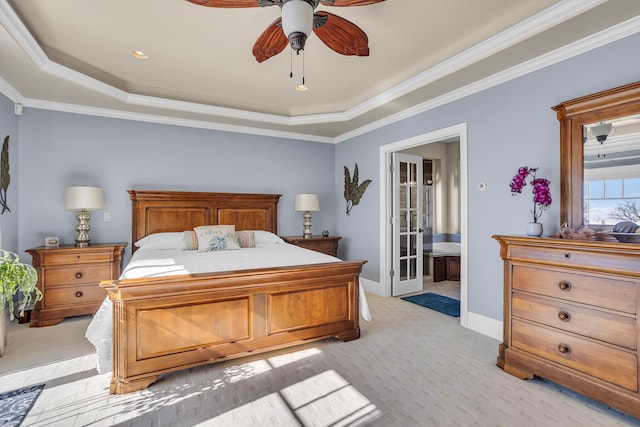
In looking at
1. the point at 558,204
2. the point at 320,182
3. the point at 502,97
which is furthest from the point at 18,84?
the point at 558,204

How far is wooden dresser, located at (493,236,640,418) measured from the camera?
1816mm

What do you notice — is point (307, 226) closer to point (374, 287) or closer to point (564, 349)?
point (374, 287)

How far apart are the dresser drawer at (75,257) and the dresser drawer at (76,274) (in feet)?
0.22

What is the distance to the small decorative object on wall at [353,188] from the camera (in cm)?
487

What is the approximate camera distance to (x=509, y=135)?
2949mm

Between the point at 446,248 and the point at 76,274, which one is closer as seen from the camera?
the point at 76,274

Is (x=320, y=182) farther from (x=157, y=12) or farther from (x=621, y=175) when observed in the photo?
(x=621, y=175)

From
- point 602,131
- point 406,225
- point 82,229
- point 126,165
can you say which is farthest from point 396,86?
point 82,229

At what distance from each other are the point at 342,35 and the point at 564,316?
2324mm

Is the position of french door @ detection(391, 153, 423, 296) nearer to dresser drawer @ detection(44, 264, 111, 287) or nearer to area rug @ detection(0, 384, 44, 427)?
dresser drawer @ detection(44, 264, 111, 287)

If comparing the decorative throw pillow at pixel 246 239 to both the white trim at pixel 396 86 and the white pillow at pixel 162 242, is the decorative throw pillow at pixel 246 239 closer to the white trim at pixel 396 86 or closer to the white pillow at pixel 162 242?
the white pillow at pixel 162 242

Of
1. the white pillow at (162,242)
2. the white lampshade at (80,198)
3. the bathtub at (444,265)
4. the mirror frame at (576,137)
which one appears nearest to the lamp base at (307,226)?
the white pillow at (162,242)

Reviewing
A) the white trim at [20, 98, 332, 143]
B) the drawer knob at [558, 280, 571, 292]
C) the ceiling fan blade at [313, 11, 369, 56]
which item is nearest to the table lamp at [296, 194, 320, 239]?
the white trim at [20, 98, 332, 143]

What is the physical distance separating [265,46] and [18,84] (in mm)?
2856
